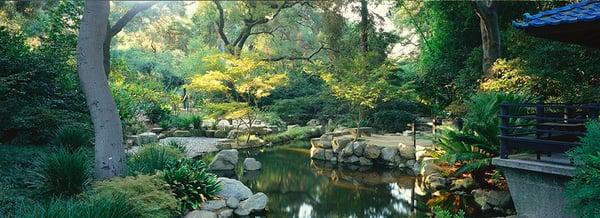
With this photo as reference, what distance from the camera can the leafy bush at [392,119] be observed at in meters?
16.9

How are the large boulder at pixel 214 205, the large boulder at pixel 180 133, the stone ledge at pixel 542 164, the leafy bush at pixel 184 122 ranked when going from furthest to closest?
the leafy bush at pixel 184 122 < the large boulder at pixel 180 133 < the large boulder at pixel 214 205 < the stone ledge at pixel 542 164

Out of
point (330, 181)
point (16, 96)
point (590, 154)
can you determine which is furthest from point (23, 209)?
point (330, 181)

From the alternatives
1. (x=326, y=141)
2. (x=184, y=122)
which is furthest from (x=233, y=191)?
(x=184, y=122)

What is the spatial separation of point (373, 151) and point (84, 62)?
8057 millimetres

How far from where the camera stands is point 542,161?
4.98 meters

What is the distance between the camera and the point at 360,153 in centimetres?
1223

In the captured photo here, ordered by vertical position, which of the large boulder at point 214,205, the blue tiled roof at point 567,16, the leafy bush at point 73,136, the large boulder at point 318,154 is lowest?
the large boulder at point 214,205

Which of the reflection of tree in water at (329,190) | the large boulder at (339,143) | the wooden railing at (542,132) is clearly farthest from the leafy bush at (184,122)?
the wooden railing at (542,132)

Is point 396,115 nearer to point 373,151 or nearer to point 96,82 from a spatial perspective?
point 373,151

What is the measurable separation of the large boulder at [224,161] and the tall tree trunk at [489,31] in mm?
6886

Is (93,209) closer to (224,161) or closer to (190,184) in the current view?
(190,184)

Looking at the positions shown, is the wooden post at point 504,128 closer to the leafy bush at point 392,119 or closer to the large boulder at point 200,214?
the large boulder at point 200,214

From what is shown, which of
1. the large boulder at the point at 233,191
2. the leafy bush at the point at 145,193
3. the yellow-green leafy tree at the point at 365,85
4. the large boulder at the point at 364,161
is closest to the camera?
the leafy bush at the point at 145,193

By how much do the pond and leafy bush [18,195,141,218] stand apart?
9.99ft
